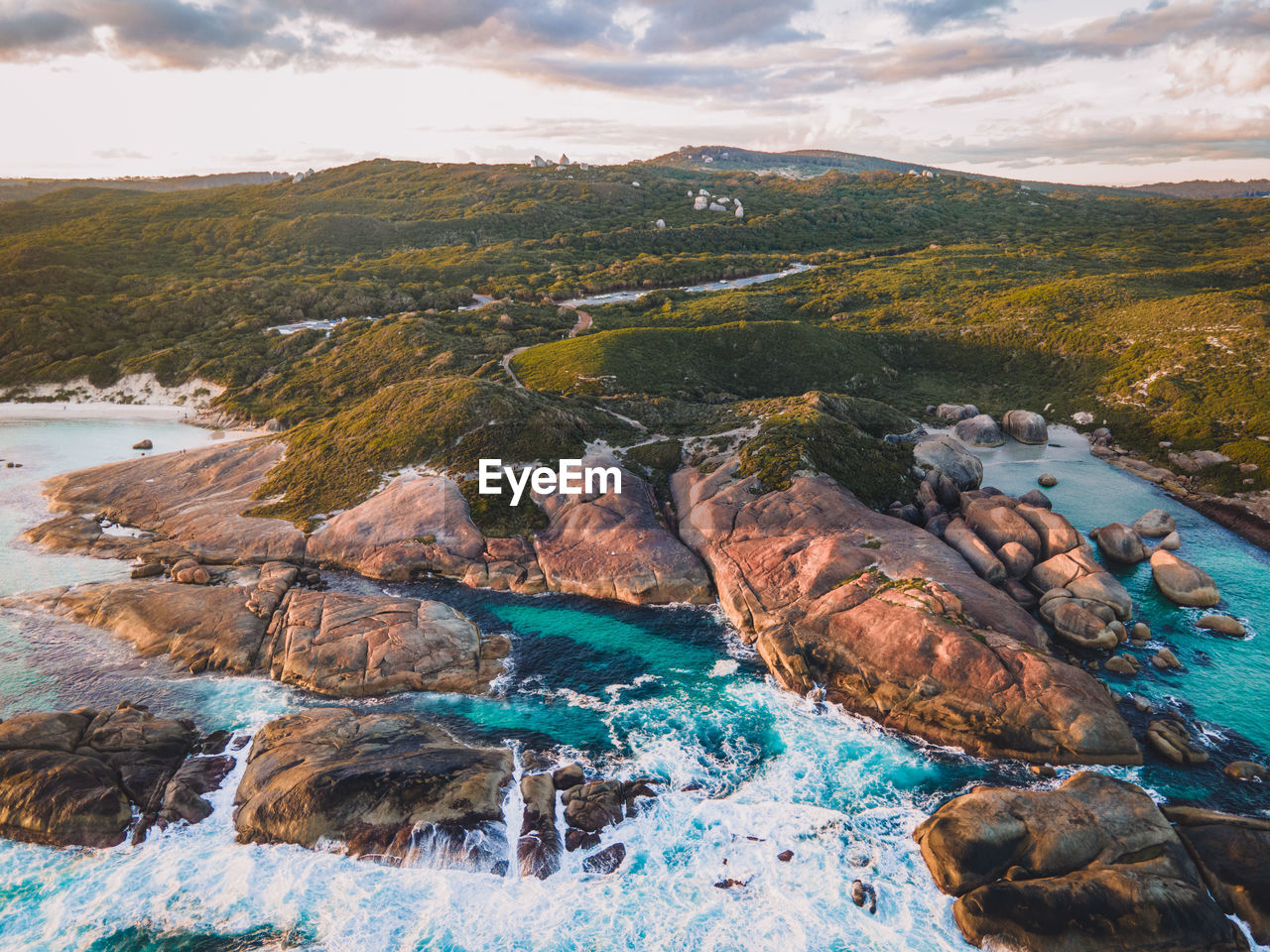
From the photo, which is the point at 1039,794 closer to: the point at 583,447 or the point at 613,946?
the point at 613,946

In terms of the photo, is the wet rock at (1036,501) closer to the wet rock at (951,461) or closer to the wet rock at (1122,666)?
the wet rock at (951,461)

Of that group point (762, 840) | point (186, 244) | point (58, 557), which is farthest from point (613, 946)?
point (186, 244)

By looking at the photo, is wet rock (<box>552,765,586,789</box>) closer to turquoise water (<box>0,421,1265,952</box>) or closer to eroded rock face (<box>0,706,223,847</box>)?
turquoise water (<box>0,421,1265,952</box>)

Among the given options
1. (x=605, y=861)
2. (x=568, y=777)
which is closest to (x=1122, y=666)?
(x=605, y=861)

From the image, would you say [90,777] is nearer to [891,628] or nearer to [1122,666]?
[891,628]

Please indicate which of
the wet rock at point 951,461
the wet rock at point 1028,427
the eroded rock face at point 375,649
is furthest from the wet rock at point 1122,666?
the wet rock at point 1028,427
